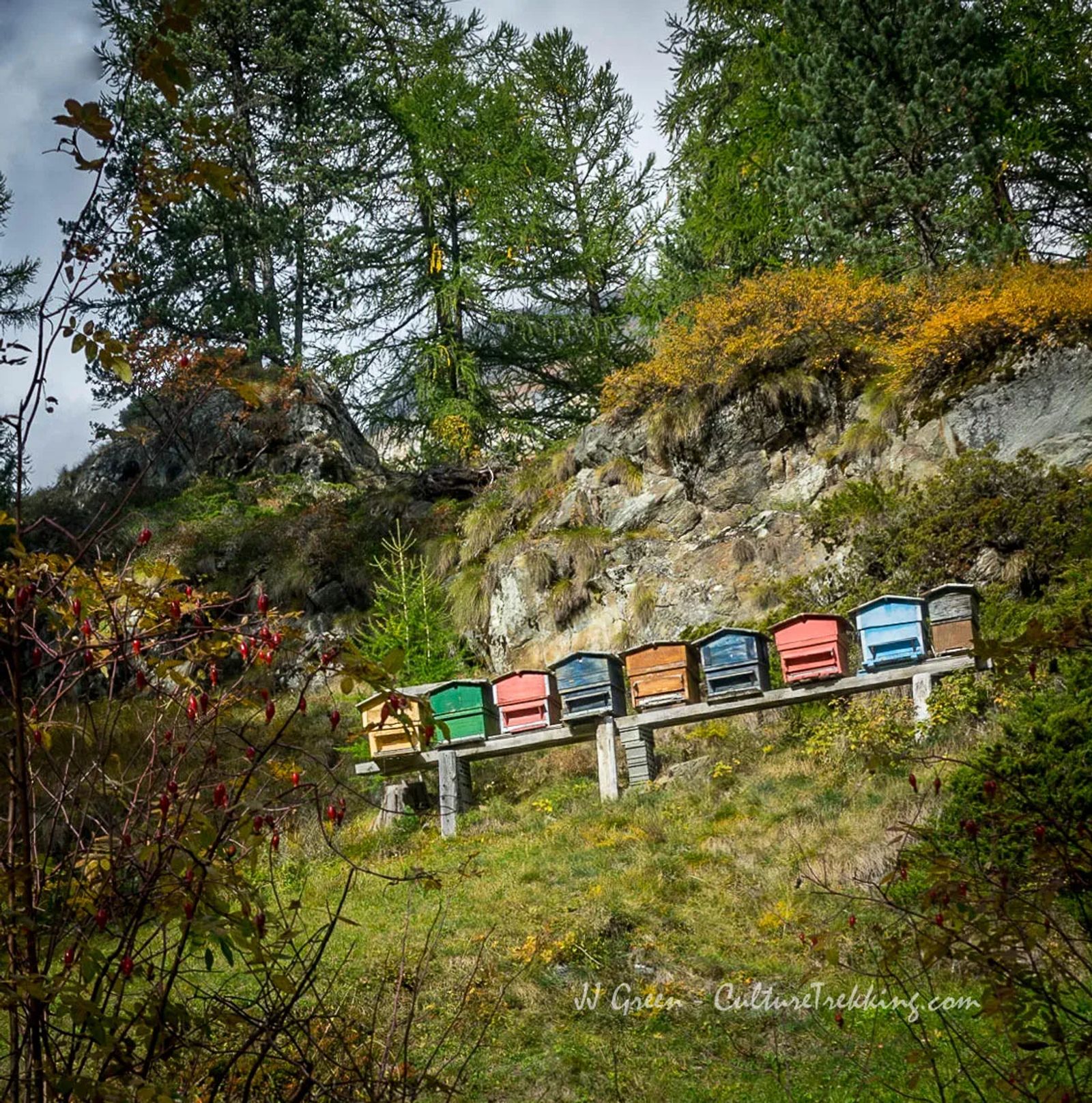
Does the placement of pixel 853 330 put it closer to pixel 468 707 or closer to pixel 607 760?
pixel 607 760

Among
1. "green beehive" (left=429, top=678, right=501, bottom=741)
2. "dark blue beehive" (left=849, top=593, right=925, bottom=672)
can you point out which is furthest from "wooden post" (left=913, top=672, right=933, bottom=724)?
"green beehive" (left=429, top=678, right=501, bottom=741)

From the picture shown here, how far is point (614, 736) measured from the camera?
11.3 m

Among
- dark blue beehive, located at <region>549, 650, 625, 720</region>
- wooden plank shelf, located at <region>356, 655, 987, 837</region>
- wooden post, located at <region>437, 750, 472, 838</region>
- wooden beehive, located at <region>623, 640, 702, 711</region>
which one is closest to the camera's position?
wooden plank shelf, located at <region>356, 655, 987, 837</region>

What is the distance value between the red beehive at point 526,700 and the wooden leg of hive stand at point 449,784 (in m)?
0.65

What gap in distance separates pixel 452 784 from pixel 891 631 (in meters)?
4.63

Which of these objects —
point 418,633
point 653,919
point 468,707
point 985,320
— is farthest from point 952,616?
point 418,633

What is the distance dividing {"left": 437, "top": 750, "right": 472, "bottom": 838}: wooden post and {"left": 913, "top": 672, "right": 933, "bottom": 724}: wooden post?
4563 millimetres

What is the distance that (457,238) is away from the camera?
75.1 ft

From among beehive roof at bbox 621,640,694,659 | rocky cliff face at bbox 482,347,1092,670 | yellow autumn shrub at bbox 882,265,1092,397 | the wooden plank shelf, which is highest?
yellow autumn shrub at bbox 882,265,1092,397

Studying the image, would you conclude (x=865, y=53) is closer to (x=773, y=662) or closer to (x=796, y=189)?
(x=796, y=189)

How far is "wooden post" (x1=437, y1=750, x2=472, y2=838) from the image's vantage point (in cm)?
1114

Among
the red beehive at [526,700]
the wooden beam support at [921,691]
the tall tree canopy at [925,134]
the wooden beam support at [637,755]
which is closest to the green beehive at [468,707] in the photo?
the red beehive at [526,700]

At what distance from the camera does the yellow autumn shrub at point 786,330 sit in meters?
15.5

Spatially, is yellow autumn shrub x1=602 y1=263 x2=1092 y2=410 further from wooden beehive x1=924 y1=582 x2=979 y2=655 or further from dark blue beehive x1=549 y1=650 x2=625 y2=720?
dark blue beehive x1=549 y1=650 x2=625 y2=720
